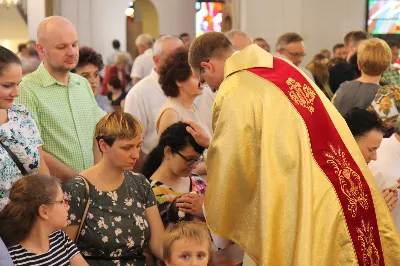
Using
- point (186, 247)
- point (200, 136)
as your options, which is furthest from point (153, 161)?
point (186, 247)

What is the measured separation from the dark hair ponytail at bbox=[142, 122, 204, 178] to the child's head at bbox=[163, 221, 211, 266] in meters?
0.85

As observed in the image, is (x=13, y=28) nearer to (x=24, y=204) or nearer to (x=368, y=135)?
(x=368, y=135)

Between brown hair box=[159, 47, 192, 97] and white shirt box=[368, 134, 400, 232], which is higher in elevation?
brown hair box=[159, 47, 192, 97]

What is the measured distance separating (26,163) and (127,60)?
1121 cm

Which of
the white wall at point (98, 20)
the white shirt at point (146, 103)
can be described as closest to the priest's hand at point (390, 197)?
the white shirt at point (146, 103)

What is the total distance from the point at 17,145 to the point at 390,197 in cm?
221

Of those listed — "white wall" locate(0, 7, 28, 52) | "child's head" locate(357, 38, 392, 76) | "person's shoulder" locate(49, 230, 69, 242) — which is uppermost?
"child's head" locate(357, 38, 392, 76)

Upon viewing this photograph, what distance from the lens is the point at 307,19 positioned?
58.3ft

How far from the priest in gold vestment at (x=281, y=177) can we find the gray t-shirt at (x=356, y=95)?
312cm

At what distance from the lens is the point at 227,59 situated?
4336 mm

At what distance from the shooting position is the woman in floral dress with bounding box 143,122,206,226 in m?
5.00

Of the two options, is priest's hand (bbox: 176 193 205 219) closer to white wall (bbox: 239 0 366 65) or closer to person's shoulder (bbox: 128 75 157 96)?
person's shoulder (bbox: 128 75 157 96)

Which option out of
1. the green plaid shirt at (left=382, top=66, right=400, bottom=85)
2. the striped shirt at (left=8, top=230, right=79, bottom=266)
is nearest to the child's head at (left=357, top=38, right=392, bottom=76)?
the green plaid shirt at (left=382, top=66, right=400, bottom=85)

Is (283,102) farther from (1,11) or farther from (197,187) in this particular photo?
(1,11)
